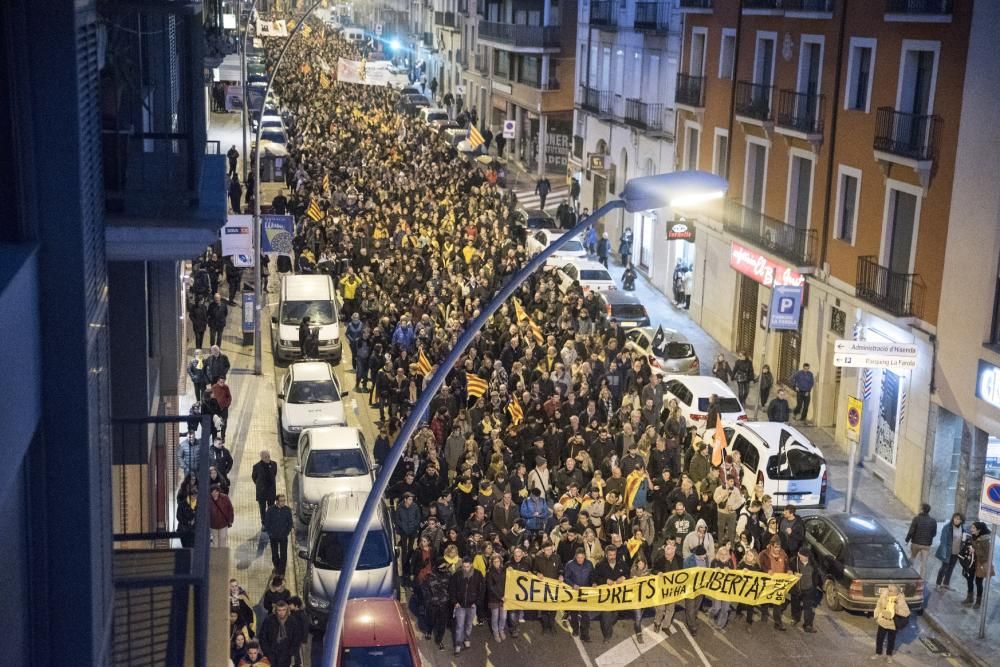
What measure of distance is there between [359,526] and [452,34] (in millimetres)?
94254

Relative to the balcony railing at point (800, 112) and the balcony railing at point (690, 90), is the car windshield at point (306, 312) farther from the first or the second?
the balcony railing at point (690, 90)

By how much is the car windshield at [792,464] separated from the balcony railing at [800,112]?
34.4ft

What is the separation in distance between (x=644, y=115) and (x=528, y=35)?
79.3ft

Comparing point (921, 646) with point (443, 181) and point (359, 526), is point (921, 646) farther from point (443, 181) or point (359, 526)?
point (443, 181)

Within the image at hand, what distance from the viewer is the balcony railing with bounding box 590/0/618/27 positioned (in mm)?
53062

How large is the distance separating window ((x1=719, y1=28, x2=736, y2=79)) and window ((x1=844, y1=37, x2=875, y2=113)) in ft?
25.3

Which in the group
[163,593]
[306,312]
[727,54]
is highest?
[727,54]

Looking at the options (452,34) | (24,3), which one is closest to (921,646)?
(24,3)

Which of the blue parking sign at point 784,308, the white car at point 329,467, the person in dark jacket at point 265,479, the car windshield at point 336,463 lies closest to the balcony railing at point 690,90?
the blue parking sign at point 784,308

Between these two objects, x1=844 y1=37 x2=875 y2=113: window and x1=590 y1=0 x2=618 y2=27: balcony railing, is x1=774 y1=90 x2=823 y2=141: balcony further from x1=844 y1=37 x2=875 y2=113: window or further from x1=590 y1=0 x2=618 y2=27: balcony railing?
x1=590 y1=0 x2=618 y2=27: balcony railing

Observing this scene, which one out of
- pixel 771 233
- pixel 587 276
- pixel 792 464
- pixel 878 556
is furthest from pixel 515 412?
pixel 587 276

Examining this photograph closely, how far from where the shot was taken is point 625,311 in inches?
1478

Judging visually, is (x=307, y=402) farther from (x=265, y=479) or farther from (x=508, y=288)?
(x=508, y=288)

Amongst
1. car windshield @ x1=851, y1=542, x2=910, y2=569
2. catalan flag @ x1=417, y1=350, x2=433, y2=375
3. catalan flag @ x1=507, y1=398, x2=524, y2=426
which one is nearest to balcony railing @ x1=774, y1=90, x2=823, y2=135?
catalan flag @ x1=417, y1=350, x2=433, y2=375
